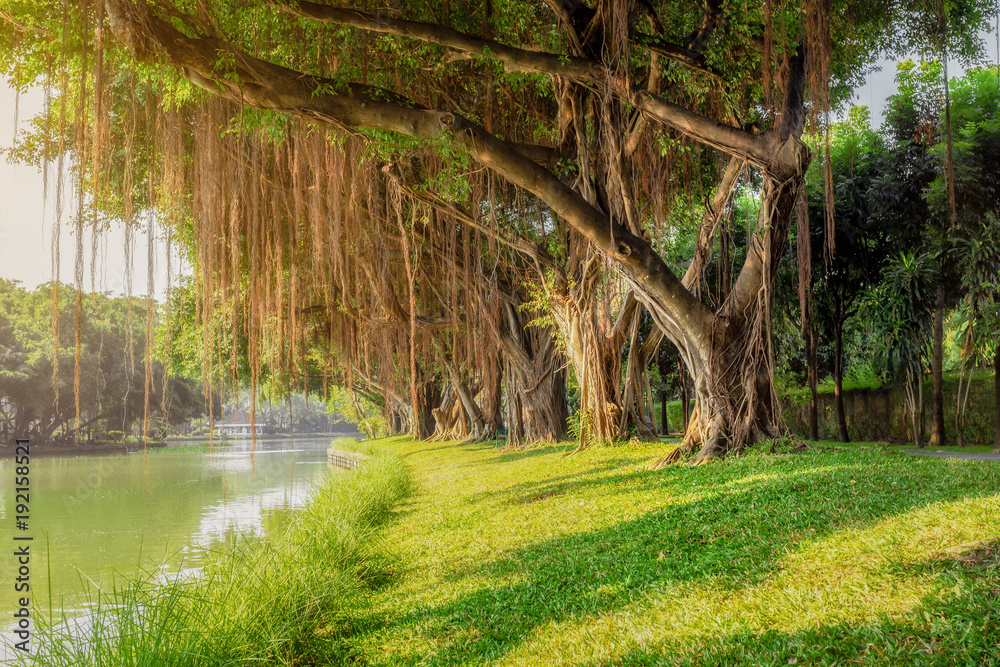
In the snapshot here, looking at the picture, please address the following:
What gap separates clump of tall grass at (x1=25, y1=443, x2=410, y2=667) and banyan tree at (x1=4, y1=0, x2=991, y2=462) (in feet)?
4.67

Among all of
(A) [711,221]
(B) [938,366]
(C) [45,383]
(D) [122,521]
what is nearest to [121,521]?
(D) [122,521]

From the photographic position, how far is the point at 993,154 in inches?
461

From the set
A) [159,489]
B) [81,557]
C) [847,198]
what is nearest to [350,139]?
[81,557]

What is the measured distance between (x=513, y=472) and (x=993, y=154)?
33.6 feet

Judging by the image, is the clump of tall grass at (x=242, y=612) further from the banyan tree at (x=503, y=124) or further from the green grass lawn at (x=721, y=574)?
the banyan tree at (x=503, y=124)

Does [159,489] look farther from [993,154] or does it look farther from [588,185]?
[993,154]

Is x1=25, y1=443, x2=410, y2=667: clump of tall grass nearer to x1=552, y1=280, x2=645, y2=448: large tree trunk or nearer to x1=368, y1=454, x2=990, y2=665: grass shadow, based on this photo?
x1=368, y1=454, x2=990, y2=665: grass shadow

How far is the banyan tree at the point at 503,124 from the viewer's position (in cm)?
555

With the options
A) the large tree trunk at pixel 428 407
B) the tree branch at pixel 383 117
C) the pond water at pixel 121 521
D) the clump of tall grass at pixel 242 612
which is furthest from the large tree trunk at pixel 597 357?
the large tree trunk at pixel 428 407

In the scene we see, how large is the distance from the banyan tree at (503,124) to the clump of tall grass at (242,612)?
56.0 inches

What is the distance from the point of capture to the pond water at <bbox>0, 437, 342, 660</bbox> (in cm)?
605

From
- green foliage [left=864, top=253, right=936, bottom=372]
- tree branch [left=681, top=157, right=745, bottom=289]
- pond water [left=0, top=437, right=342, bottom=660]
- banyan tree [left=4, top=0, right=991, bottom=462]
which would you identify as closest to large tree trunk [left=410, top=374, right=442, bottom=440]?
pond water [left=0, top=437, right=342, bottom=660]

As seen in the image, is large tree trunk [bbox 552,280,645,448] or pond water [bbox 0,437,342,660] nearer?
pond water [bbox 0,437,342,660]

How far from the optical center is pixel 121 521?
10.7 m
